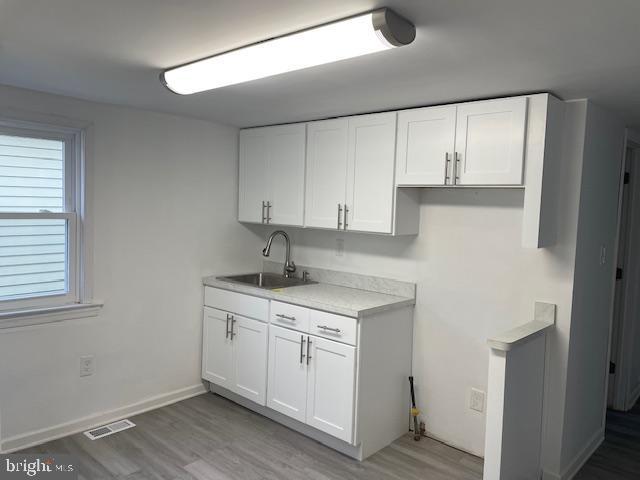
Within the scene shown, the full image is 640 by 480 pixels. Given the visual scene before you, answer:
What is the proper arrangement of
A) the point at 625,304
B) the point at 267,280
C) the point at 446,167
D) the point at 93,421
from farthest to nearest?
the point at 267,280 → the point at 625,304 → the point at 93,421 → the point at 446,167

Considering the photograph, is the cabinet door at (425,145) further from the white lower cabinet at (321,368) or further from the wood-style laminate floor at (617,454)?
the wood-style laminate floor at (617,454)

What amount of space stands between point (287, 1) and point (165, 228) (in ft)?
8.05

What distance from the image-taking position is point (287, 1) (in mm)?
1541

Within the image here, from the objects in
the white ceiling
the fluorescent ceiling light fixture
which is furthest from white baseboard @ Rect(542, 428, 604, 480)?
the fluorescent ceiling light fixture

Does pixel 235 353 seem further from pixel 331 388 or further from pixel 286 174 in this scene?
pixel 286 174

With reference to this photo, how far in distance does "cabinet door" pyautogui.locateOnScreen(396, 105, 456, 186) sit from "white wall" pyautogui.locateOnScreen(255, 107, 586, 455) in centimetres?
36

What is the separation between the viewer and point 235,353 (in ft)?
11.9

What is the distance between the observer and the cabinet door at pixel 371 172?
A: 3.09m

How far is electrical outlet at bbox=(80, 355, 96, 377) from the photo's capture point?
326 cm

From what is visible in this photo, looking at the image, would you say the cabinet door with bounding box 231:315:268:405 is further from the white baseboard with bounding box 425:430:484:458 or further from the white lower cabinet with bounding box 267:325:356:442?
the white baseboard with bounding box 425:430:484:458

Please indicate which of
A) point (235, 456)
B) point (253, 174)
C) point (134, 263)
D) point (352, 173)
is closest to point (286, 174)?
point (253, 174)

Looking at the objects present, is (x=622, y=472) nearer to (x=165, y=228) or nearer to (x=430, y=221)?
(x=430, y=221)

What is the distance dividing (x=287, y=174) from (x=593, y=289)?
2.18 m

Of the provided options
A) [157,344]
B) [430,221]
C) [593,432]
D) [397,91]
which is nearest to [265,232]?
[157,344]
